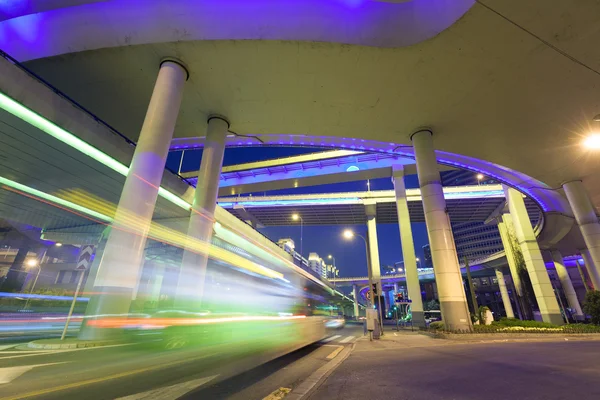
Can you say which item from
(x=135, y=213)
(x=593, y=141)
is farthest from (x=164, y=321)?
(x=593, y=141)

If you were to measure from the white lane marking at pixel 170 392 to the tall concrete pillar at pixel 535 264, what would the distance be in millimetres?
30451

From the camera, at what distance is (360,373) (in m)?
6.34

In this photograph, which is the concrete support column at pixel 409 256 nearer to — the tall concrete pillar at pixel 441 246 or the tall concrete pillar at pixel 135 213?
the tall concrete pillar at pixel 441 246

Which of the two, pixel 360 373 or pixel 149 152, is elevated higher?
pixel 149 152

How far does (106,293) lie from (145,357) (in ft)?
10.9

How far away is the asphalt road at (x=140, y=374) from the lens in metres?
4.61

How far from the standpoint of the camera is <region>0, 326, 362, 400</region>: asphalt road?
461cm

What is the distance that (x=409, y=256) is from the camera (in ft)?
85.1

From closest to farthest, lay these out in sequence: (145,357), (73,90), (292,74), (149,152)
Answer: (145,357) → (149,152) → (292,74) → (73,90)

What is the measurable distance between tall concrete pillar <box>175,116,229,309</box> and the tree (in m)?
25.1

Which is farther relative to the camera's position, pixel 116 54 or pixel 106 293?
pixel 116 54

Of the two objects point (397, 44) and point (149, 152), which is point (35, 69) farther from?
point (397, 44)

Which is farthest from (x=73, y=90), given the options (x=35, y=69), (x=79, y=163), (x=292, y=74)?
(x=292, y=74)

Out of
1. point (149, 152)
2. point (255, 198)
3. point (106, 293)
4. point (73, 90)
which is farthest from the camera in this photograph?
point (255, 198)
